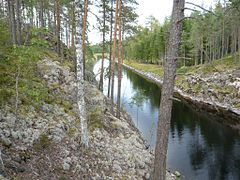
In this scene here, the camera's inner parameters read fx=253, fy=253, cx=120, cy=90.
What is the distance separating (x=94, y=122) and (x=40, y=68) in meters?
5.44

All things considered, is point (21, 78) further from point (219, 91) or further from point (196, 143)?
point (219, 91)

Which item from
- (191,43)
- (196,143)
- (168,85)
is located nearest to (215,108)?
(196,143)

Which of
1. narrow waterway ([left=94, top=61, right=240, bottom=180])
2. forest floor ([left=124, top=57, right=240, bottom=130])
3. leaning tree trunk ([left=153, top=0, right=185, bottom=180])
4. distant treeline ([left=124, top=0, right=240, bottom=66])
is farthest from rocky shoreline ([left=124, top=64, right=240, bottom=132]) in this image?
leaning tree trunk ([left=153, top=0, right=185, bottom=180])

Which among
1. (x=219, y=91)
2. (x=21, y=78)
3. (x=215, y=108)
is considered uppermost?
(x=21, y=78)

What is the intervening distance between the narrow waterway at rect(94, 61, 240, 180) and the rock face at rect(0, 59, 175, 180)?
15.7 ft

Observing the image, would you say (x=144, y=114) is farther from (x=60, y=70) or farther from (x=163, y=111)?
(x=163, y=111)

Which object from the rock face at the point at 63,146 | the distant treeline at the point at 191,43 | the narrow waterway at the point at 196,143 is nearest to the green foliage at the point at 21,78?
the rock face at the point at 63,146

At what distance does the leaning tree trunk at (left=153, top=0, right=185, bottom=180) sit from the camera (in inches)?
226

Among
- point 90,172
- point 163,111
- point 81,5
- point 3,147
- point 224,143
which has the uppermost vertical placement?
point 81,5

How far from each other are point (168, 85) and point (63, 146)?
5.14 m

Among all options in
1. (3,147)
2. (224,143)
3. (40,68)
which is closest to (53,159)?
(3,147)

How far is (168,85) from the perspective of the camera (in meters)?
6.06

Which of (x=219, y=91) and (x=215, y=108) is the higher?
(x=219, y=91)

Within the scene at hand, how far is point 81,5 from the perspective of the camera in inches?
364
